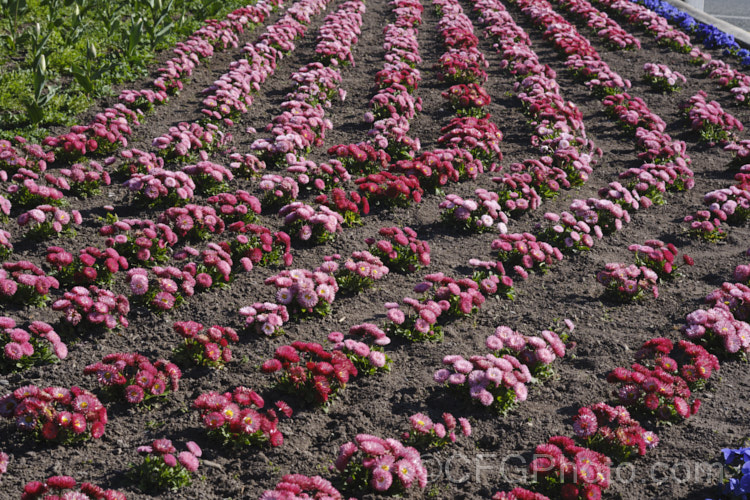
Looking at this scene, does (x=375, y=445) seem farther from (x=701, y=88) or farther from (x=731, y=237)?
(x=701, y=88)

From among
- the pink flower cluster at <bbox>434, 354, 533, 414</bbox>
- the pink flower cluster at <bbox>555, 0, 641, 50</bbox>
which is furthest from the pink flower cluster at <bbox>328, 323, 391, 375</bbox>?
the pink flower cluster at <bbox>555, 0, 641, 50</bbox>

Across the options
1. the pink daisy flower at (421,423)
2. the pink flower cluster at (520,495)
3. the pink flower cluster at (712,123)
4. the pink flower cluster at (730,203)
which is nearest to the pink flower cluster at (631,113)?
the pink flower cluster at (712,123)

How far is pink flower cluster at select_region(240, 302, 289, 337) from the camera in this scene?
453 cm

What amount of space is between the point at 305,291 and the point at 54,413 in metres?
1.88

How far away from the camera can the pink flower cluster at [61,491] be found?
116 inches

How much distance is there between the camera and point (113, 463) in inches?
137

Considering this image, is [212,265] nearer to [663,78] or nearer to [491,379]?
[491,379]

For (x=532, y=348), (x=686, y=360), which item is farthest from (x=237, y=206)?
(x=686, y=360)

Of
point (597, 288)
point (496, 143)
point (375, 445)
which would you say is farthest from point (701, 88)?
point (375, 445)

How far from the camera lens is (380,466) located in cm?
331

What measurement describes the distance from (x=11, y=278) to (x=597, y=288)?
15.5ft

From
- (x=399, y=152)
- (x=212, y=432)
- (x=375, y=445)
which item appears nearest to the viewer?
(x=375, y=445)

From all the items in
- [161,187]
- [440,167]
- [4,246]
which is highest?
[440,167]

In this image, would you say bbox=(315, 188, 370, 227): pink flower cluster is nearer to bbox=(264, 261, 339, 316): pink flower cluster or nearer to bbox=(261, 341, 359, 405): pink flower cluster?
bbox=(264, 261, 339, 316): pink flower cluster
